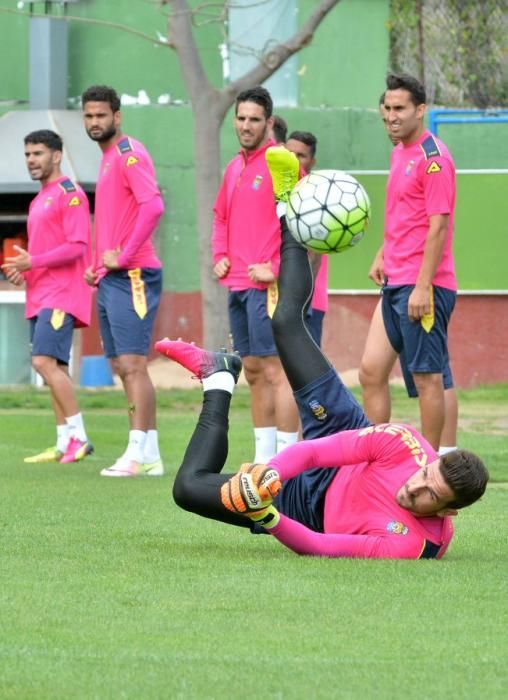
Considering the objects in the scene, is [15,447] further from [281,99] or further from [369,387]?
[281,99]

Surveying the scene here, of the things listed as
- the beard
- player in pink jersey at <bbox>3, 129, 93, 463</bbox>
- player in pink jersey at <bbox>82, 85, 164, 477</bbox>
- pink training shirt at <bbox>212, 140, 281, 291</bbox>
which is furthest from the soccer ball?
player in pink jersey at <bbox>3, 129, 93, 463</bbox>

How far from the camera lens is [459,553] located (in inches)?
283

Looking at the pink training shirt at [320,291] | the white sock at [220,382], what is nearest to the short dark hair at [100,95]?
the pink training shirt at [320,291]

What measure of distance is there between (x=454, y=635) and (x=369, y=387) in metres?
4.40

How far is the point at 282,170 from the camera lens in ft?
28.2

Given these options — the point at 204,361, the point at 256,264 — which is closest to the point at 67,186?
the point at 256,264

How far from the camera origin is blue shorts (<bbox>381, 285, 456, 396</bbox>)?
9.37 metres

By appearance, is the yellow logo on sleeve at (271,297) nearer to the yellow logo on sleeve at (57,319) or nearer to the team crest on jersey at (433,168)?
the team crest on jersey at (433,168)

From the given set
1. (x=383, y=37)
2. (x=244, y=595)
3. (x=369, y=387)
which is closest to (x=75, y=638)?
(x=244, y=595)

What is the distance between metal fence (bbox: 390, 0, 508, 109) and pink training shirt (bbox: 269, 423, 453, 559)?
1519 cm

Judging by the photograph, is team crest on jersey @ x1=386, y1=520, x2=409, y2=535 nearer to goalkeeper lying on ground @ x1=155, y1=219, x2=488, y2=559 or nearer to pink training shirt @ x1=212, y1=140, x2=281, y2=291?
goalkeeper lying on ground @ x1=155, y1=219, x2=488, y2=559

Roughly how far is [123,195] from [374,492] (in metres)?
4.70

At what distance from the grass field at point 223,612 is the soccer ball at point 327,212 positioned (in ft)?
5.24

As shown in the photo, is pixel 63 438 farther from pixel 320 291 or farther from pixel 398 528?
pixel 398 528
